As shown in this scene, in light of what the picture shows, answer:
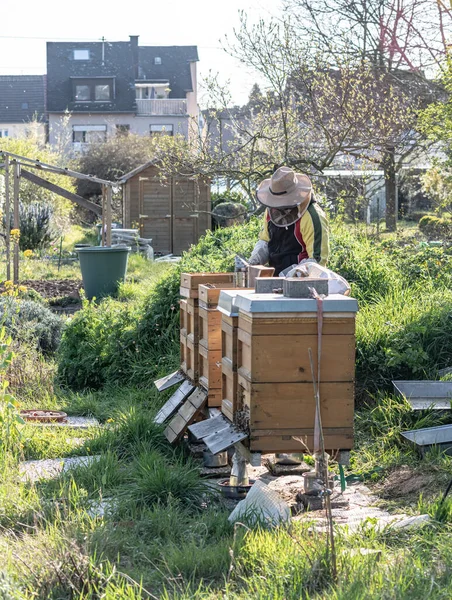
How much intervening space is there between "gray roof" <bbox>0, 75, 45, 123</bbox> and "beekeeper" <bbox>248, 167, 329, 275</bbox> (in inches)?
2562

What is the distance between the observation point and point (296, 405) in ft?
17.5

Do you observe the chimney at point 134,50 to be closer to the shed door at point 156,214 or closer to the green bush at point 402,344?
the shed door at point 156,214

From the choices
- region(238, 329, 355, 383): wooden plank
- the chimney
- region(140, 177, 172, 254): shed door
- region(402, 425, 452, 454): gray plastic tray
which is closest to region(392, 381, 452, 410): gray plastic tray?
region(402, 425, 452, 454): gray plastic tray

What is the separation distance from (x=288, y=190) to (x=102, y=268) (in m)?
9.94

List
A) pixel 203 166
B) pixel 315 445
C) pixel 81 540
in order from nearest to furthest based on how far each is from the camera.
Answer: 1. pixel 81 540
2. pixel 315 445
3. pixel 203 166

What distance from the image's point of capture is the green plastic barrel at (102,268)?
1634 centimetres

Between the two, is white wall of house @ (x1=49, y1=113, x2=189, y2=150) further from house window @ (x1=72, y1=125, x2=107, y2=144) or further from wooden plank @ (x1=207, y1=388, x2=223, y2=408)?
wooden plank @ (x1=207, y1=388, x2=223, y2=408)

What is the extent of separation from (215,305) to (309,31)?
16340 mm

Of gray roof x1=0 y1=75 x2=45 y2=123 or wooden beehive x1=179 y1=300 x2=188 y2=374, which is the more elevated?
gray roof x1=0 y1=75 x2=45 y2=123

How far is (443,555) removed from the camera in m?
4.21

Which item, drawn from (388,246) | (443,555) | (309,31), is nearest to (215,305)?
(443,555)

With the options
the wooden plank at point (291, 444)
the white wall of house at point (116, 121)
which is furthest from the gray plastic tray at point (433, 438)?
the white wall of house at point (116, 121)

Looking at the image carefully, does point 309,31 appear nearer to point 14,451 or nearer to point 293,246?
point 293,246

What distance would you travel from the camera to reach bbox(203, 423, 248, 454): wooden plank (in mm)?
5320
